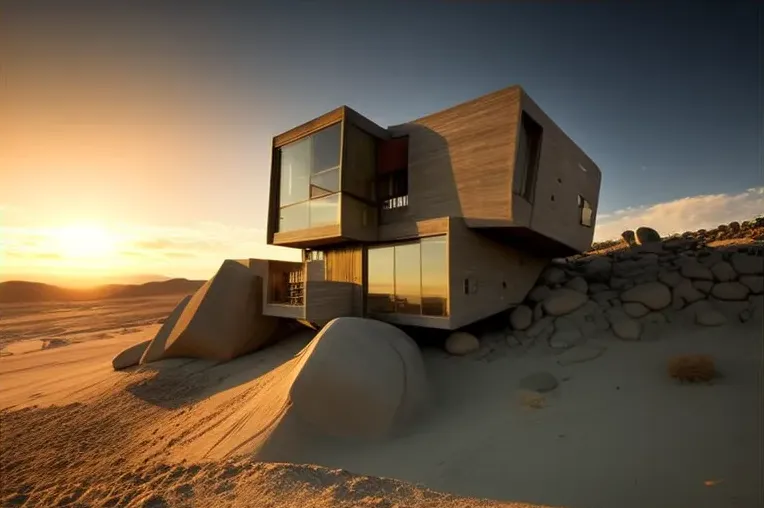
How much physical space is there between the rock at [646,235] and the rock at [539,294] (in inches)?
524

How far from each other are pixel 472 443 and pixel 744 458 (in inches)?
159

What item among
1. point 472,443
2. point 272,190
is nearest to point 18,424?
point 272,190

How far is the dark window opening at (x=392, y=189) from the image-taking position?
40.7ft

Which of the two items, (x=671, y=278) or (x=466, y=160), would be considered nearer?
(x=466, y=160)

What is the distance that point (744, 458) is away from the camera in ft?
16.0

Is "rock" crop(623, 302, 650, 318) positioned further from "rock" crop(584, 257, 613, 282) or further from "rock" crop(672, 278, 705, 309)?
"rock" crop(584, 257, 613, 282)

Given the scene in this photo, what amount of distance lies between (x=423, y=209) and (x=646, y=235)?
1924 cm

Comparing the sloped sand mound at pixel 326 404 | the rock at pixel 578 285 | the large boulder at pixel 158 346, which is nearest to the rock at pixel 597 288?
the rock at pixel 578 285

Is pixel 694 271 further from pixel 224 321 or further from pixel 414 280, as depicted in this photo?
pixel 224 321

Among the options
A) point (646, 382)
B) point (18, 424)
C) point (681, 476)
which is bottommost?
point (18, 424)

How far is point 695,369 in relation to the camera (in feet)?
23.2

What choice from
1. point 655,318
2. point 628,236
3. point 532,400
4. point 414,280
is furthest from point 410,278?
point 628,236

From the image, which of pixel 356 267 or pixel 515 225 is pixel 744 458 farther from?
pixel 356 267

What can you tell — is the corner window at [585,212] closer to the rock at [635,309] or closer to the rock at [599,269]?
the rock at [599,269]
